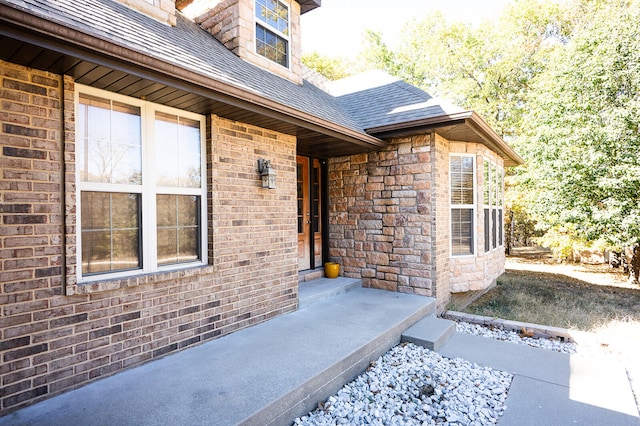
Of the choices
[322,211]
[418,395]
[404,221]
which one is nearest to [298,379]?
[418,395]

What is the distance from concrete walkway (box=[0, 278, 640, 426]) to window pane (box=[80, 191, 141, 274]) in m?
0.94

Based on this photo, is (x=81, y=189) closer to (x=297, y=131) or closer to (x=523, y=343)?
(x=297, y=131)

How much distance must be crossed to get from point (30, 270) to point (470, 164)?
6239mm

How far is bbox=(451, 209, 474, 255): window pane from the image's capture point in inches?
235

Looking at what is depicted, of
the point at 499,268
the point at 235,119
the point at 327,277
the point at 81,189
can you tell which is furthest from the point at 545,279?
the point at 81,189

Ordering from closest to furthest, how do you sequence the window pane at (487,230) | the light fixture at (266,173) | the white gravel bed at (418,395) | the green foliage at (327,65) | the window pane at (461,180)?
the white gravel bed at (418,395) < the light fixture at (266,173) < the window pane at (461,180) < the window pane at (487,230) < the green foliage at (327,65)

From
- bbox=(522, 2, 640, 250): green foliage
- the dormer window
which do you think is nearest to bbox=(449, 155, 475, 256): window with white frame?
bbox=(522, 2, 640, 250): green foliage

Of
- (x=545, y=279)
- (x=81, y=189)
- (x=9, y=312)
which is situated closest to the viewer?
(x=9, y=312)

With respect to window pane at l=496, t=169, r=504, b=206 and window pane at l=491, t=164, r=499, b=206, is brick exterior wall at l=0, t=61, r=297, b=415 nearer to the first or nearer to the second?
window pane at l=491, t=164, r=499, b=206

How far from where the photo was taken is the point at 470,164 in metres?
6.08

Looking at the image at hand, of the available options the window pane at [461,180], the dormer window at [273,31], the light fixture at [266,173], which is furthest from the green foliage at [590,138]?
the light fixture at [266,173]

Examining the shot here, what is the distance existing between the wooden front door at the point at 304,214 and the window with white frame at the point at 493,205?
3.44 meters

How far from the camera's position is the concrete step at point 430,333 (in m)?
3.97

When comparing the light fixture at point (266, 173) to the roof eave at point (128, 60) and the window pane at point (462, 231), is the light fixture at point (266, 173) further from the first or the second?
the window pane at point (462, 231)
